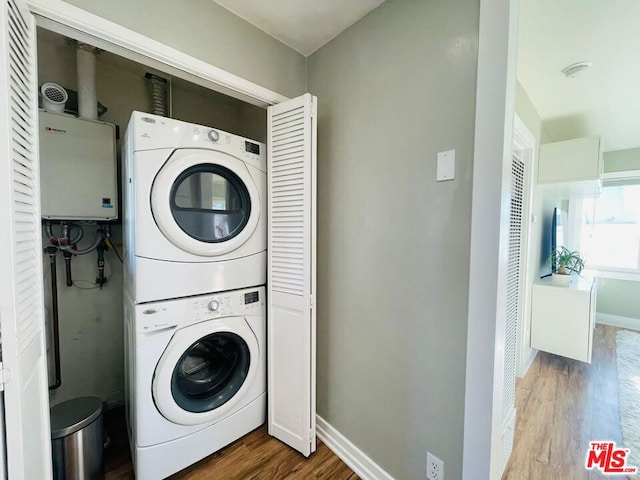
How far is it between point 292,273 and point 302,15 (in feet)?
4.56

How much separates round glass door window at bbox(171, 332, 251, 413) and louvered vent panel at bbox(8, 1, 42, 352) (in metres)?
0.68

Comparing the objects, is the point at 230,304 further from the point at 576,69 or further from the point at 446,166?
the point at 576,69

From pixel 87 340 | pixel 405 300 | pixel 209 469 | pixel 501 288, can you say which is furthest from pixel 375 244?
pixel 87 340

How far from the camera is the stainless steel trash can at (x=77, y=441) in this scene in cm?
118

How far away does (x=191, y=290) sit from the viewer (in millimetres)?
1338

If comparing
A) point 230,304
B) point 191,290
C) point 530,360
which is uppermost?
point 191,290

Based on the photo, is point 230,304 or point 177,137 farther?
point 230,304

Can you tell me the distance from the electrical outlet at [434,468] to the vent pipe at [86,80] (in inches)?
103

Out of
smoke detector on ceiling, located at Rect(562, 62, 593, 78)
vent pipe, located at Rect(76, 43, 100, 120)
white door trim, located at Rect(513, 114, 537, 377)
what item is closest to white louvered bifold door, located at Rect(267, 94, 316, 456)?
vent pipe, located at Rect(76, 43, 100, 120)

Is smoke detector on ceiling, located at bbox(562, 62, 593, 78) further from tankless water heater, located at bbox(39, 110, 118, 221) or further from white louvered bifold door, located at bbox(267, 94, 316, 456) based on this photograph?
tankless water heater, located at bbox(39, 110, 118, 221)

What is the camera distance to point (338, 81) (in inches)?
60.3

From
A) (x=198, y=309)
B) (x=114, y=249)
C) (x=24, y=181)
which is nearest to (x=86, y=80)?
(x=114, y=249)

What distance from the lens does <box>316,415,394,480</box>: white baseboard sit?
1.34 meters

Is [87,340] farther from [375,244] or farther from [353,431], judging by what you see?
[375,244]
